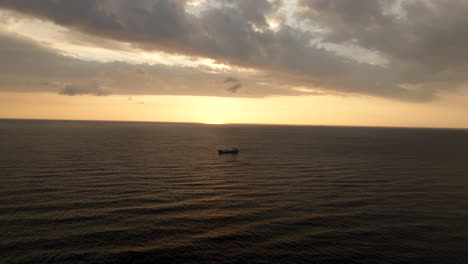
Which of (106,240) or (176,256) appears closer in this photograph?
(176,256)

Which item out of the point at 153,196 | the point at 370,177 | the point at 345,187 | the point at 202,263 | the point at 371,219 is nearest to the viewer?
the point at 202,263

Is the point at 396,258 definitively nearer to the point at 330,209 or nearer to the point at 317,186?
the point at 330,209

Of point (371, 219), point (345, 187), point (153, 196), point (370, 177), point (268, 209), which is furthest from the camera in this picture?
point (370, 177)

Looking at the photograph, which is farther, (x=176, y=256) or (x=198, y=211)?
(x=198, y=211)

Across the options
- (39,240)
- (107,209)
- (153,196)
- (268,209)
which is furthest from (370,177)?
(39,240)

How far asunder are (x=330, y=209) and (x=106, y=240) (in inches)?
1392

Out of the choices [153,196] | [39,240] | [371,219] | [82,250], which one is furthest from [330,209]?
[39,240]

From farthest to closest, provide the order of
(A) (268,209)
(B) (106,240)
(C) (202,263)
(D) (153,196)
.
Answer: (D) (153,196) < (A) (268,209) < (B) (106,240) < (C) (202,263)

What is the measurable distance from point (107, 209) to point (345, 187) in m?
50.2

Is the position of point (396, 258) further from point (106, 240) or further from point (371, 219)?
point (106, 240)

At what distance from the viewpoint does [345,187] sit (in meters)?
61.8

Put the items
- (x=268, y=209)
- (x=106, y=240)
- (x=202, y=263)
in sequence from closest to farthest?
(x=202, y=263) < (x=106, y=240) < (x=268, y=209)

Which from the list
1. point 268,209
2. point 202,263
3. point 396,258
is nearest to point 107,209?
point 202,263

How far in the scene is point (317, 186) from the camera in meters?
62.6
